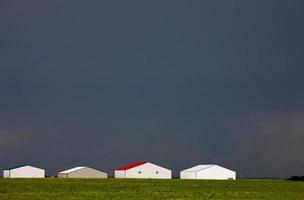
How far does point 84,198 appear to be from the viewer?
5700cm

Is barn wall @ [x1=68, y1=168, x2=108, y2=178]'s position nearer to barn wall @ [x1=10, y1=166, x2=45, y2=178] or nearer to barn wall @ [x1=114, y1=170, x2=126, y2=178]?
barn wall @ [x1=114, y1=170, x2=126, y2=178]

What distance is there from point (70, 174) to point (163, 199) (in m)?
102

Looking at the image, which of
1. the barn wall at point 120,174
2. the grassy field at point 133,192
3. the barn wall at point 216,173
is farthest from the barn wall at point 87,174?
the grassy field at point 133,192

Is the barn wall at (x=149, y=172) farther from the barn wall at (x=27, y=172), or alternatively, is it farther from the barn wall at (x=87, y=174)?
the barn wall at (x=27, y=172)

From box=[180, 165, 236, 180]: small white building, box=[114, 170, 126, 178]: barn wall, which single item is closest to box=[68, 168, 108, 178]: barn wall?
box=[114, 170, 126, 178]: barn wall

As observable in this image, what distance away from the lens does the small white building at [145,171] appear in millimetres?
151375

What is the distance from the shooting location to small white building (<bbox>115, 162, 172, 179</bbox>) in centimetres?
15138

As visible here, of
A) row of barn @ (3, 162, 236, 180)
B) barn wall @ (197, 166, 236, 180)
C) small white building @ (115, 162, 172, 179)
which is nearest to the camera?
barn wall @ (197, 166, 236, 180)

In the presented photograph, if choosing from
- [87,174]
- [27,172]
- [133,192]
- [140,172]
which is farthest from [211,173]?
[133,192]

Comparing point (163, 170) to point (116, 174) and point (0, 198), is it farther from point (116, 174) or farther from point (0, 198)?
point (0, 198)

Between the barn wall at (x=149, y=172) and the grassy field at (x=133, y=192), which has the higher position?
the barn wall at (x=149, y=172)

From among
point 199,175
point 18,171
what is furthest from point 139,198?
point 18,171

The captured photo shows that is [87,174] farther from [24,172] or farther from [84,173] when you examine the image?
[24,172]

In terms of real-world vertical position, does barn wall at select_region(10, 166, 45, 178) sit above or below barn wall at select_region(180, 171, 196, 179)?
above
